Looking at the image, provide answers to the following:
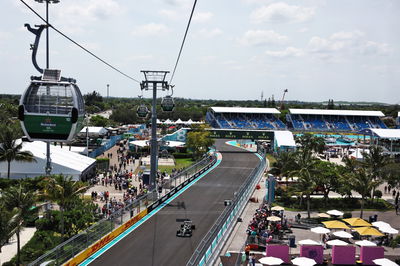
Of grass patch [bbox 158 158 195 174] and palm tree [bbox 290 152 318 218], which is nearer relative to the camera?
palm tree [bbox 290 152 318 218]

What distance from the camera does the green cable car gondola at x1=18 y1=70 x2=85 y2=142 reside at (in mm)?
15914

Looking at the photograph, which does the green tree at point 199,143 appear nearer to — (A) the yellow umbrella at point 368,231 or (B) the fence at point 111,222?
(B) the fence at point 111,222

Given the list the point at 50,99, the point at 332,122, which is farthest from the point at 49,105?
the point at 332,122

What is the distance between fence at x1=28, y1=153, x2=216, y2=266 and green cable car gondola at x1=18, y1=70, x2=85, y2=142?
5483mm

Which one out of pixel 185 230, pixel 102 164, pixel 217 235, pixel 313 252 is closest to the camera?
pixel 217 235

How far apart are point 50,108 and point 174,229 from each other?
14637 mm

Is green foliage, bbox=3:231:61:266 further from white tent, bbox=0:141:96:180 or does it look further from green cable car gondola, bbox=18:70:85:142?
white tent, bbox=0:141:96:180

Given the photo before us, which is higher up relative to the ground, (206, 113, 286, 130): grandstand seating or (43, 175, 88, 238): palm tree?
(206, 113, 286, 130): grandstand seating

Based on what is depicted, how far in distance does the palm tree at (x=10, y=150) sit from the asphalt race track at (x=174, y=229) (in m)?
19.4

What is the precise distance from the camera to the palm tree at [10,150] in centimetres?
4653

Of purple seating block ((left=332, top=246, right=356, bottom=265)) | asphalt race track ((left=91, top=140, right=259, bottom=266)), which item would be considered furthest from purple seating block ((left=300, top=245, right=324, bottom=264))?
asphalt race track ((left=91, top=140, right=259, bottom=266))

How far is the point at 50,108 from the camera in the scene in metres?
16.2

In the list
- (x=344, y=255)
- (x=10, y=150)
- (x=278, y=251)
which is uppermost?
(x=10, y=150)

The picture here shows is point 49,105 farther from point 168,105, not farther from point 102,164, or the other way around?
point 102,164
